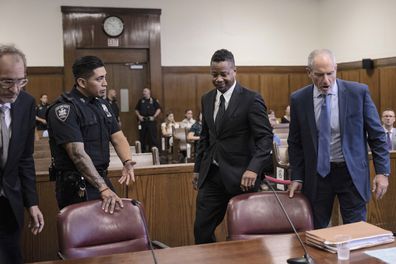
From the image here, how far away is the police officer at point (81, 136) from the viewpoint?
2.60 metres

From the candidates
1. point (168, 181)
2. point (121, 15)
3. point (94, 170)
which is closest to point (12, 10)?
point (121, 15)

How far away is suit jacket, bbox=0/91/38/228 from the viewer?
2230mm

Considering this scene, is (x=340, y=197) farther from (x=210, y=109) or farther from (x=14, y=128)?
(x=14, y=128)

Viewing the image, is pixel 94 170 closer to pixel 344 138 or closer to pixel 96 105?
pixel 96 105

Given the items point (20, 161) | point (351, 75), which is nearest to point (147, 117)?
point (351, 75)

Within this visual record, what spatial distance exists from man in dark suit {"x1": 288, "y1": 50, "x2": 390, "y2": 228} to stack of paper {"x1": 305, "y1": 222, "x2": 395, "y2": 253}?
2.07 ft

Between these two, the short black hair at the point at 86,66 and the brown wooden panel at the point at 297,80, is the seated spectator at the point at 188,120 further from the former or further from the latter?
the short black hair at the point at 86,66

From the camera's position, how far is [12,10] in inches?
453

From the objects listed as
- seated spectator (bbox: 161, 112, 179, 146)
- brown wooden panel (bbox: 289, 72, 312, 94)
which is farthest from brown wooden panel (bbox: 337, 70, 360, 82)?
seated spectator (bbox: 161, 112, 179, 146)

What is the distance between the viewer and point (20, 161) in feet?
7.71

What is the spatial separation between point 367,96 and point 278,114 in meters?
10.9

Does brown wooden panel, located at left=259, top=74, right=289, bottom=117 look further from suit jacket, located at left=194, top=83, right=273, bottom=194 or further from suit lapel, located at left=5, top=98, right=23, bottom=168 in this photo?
suit lapel, located at left=5, top=98, right=23, bottom=168

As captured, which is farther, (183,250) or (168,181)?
(168,181)

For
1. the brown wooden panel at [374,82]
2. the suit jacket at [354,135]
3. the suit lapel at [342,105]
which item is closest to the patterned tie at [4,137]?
the suit jacket at [354,135]
